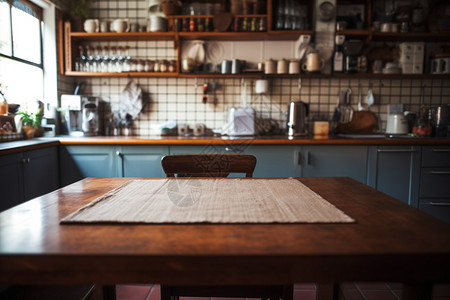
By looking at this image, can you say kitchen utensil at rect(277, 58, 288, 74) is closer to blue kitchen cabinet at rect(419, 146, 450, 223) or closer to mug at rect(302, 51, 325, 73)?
mug at rect(302, 51, 325, 73)

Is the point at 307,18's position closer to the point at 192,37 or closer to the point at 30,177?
the point at 192,37

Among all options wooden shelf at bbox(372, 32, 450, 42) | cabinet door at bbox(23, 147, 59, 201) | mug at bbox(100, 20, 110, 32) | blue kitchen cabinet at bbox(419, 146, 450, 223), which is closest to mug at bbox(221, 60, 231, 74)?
mug at bbox(100, 20, 110, 32)

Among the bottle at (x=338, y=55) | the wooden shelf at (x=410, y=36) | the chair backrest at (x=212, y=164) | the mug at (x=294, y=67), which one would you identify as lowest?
the chair backrest at (x=212, y=164)

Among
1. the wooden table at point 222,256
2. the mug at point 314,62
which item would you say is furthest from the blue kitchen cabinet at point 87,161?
the wooden table at point 222,256

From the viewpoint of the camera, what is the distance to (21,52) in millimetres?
2902

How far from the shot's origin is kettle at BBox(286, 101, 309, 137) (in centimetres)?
311

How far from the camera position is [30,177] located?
2428 millimetres

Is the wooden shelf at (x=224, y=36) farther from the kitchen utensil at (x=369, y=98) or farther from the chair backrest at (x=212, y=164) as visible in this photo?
the chair backrest at (x=212, y=164)

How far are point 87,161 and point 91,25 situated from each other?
138cm

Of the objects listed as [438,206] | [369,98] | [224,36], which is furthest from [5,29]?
[438,206]

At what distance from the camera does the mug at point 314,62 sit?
3.10m

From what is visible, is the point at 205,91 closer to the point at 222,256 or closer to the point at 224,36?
the point at 224,36

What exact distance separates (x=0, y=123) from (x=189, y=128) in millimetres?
1663

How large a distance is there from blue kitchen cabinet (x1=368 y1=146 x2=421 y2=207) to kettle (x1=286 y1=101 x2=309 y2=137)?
26.3 inches
